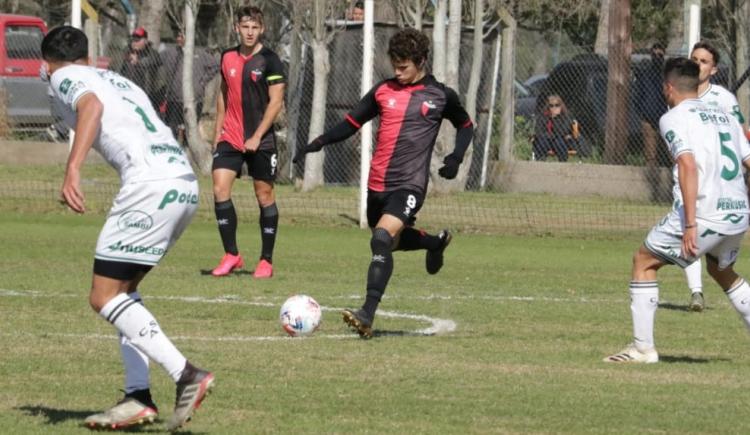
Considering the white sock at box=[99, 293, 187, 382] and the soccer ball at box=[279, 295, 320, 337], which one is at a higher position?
the white sock at box=[99, 293, 187, 382]

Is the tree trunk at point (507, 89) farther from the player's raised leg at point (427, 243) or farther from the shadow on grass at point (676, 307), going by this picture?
the player's raised leg at point (427, 243)

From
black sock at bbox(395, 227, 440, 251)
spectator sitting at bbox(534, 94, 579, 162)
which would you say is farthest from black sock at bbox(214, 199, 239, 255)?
spectator sitting at bbox(534, 94, 579, 162)

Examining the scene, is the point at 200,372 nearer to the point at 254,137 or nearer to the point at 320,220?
the point at 254,137

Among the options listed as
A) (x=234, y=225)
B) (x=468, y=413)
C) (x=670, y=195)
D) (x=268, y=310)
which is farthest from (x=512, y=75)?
(x=468, y=413)

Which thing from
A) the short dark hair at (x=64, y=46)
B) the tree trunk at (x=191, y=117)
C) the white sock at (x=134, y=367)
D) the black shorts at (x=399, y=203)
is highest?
the short dark hair at (x=64, y=46)

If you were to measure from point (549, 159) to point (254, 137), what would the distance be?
10613 millimetres

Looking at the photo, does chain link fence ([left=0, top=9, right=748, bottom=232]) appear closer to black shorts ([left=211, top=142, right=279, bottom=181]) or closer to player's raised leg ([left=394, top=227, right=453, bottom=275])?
black shorts ([left=211, top=142, right=279, bottom=181])

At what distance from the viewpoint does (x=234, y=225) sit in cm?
1423

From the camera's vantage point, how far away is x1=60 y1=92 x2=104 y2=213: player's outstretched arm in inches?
282

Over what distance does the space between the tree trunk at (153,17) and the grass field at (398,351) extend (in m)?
16.0

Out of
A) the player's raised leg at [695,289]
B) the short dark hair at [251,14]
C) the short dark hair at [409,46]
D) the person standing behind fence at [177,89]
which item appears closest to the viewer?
the short dark hair at [409,46]

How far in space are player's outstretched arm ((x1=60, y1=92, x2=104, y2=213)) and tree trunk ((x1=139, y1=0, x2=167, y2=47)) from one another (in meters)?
24.9

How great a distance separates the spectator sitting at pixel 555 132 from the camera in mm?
23609

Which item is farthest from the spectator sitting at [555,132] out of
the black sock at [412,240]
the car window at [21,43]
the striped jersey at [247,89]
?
the black sock at [412,240]
